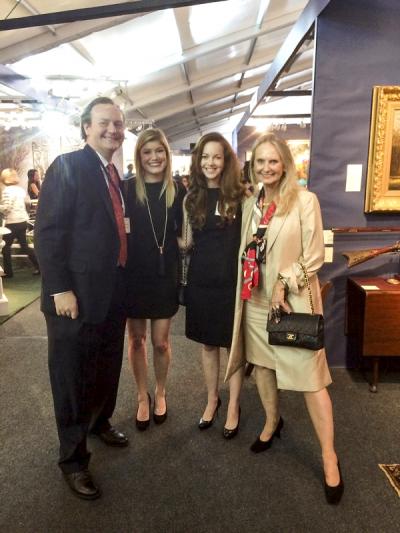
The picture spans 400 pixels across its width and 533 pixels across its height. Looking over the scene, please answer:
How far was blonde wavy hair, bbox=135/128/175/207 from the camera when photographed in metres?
1.93

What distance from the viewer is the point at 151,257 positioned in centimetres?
201

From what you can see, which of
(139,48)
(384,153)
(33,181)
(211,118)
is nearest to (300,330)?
(384,153)

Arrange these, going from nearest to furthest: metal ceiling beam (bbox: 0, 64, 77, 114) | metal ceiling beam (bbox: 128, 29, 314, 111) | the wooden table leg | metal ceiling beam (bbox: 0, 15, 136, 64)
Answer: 1. the wooden table leg
2. metal ceiling beam (bbox: 0, 15, 136, 64)
3. metal ceiling beam (bbox: 0, 64, 77, 114)
4. metal ceiling beam (bbox: 128, 29, 314, 111)

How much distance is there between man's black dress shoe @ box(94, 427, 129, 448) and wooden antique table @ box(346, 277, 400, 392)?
1.53 m

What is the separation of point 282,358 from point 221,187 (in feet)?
2.75

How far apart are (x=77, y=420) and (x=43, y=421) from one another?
73 centimetres

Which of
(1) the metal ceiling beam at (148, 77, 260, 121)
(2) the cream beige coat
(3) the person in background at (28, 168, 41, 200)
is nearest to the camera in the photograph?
(2) the cream beige coat

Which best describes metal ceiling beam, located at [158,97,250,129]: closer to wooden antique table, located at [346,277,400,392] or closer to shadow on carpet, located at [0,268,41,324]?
shadow on carpet, located at [0,268,41,324]

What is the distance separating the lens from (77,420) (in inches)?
68.6

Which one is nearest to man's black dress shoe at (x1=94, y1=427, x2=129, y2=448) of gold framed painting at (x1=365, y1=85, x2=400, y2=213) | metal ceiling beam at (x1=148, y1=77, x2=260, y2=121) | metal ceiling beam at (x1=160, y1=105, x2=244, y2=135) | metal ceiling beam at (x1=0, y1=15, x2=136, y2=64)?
gold framed painting at (x1=365, y1=85, x2=400, y2=213)

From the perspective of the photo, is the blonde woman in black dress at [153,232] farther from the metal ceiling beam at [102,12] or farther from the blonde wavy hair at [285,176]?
the metal ceiling beam at [102,12]

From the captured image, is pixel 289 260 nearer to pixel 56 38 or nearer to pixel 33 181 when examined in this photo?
pixel 56 38

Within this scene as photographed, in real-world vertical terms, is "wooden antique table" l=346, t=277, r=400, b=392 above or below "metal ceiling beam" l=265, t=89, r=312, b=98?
below

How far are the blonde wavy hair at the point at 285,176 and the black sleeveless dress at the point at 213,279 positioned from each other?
288mm
